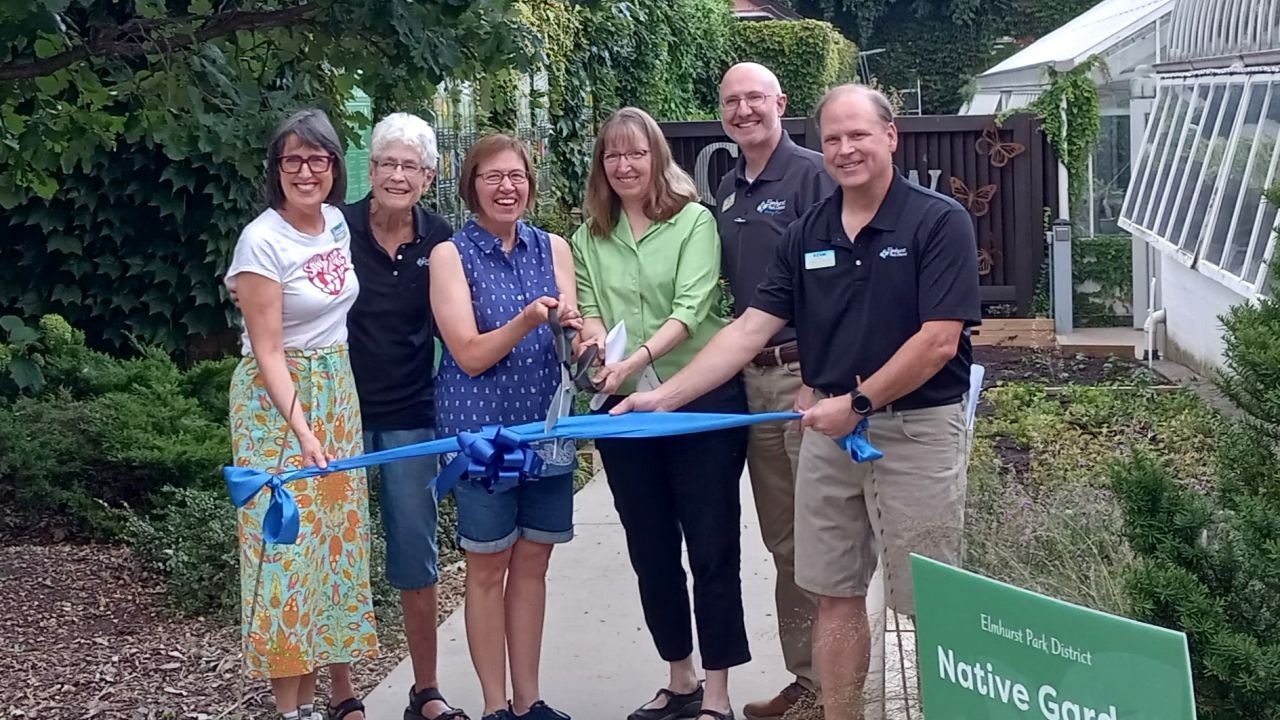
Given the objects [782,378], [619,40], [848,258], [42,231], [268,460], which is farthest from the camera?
[619,40]

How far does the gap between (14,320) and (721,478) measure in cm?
237

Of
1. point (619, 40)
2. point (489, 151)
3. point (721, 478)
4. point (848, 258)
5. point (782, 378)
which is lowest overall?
point (721, 478)

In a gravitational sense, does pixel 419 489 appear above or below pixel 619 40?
below

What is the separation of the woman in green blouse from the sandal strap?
1.00 m

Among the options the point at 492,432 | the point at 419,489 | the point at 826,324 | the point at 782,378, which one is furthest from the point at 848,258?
the point at 419,489

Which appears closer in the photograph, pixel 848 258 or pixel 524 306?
pixel 848 258

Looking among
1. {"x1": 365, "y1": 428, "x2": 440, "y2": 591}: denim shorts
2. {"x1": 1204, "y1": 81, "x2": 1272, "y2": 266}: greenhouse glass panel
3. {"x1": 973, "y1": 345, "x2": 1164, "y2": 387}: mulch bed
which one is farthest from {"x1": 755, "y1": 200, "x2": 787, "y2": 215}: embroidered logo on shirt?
{"x1": 973, "y1": 345, "x2": 1164, "y2": 387}: mulch bed

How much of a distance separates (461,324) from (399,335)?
12.4 inches

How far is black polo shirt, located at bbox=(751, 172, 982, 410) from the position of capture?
3.80m

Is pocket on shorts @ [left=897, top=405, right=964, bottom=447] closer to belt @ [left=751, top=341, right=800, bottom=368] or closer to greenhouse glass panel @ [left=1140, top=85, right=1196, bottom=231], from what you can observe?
belt @ [left=751, top=341, right=800, bottom=368]

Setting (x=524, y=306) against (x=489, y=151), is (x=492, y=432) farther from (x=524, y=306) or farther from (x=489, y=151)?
(x=489, y=151)

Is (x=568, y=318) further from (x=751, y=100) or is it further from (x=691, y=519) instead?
(x=751, y=100)

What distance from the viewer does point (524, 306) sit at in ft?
14.8

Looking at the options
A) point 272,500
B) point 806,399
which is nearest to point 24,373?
point 272,500
